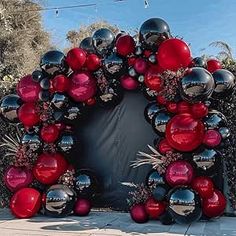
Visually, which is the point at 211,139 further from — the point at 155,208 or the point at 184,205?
the point at 155,208

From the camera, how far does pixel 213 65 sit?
6379mm

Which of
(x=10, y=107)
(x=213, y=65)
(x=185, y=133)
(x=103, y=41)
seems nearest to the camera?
(x=185, y=133)

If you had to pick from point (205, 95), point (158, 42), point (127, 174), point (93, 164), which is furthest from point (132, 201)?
point (158, 42)

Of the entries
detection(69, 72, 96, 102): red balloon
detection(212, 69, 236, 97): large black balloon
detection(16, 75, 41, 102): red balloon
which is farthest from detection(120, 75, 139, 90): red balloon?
detection(16, 75, 41, 102): red balloon

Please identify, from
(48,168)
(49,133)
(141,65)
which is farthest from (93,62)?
(48,168)

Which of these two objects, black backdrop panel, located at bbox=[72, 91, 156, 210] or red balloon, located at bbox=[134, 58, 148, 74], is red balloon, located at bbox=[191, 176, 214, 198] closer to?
black backdrop panel, located at bbox=[72, 91, 156, 210]

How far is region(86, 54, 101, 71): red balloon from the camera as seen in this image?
6.72 metres

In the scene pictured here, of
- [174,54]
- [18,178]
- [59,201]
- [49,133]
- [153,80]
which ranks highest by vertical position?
[174,54]

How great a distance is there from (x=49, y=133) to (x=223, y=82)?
2.75 metres

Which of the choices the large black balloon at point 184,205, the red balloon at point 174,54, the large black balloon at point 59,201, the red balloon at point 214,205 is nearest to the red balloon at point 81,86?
the red balloon at point 174,54

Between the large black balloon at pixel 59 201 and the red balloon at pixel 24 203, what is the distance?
0.23 m

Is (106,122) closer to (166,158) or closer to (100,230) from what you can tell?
(166,158)

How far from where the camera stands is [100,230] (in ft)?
18.6

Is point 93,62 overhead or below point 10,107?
overhead
